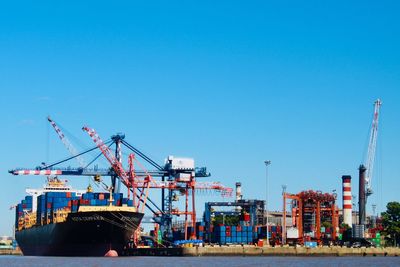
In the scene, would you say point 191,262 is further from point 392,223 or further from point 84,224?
point 392,223

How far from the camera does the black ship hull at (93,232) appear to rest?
387 ft

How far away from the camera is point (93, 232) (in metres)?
119

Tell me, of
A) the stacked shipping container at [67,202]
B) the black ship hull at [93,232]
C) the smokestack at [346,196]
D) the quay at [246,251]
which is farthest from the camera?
the smokestack at [346,196]

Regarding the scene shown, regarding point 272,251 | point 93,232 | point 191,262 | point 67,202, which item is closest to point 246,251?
point 272,251

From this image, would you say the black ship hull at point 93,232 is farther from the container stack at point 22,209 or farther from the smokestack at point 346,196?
the smokestack at point 346,196

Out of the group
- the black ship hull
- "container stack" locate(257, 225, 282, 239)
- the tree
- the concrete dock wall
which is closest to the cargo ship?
the black ship hull

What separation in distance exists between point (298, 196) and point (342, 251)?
26.9 meters

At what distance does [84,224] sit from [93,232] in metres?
1.82

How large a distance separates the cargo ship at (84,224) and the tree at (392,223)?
74.5 m

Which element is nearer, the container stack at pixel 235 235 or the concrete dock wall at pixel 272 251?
the concrete dock wall at pixel 272 251

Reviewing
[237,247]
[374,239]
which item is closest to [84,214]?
[237,247]

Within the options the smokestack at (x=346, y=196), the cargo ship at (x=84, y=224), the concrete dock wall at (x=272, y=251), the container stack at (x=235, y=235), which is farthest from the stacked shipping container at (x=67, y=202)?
the smokestack at (x=346, y=196)

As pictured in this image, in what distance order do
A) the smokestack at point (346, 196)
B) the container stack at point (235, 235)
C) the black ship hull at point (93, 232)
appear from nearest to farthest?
the black ship hull at point (93, 232), the container stack at point (235, 235), the smokestack at point (346, 196)

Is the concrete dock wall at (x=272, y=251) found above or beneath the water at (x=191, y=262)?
above
